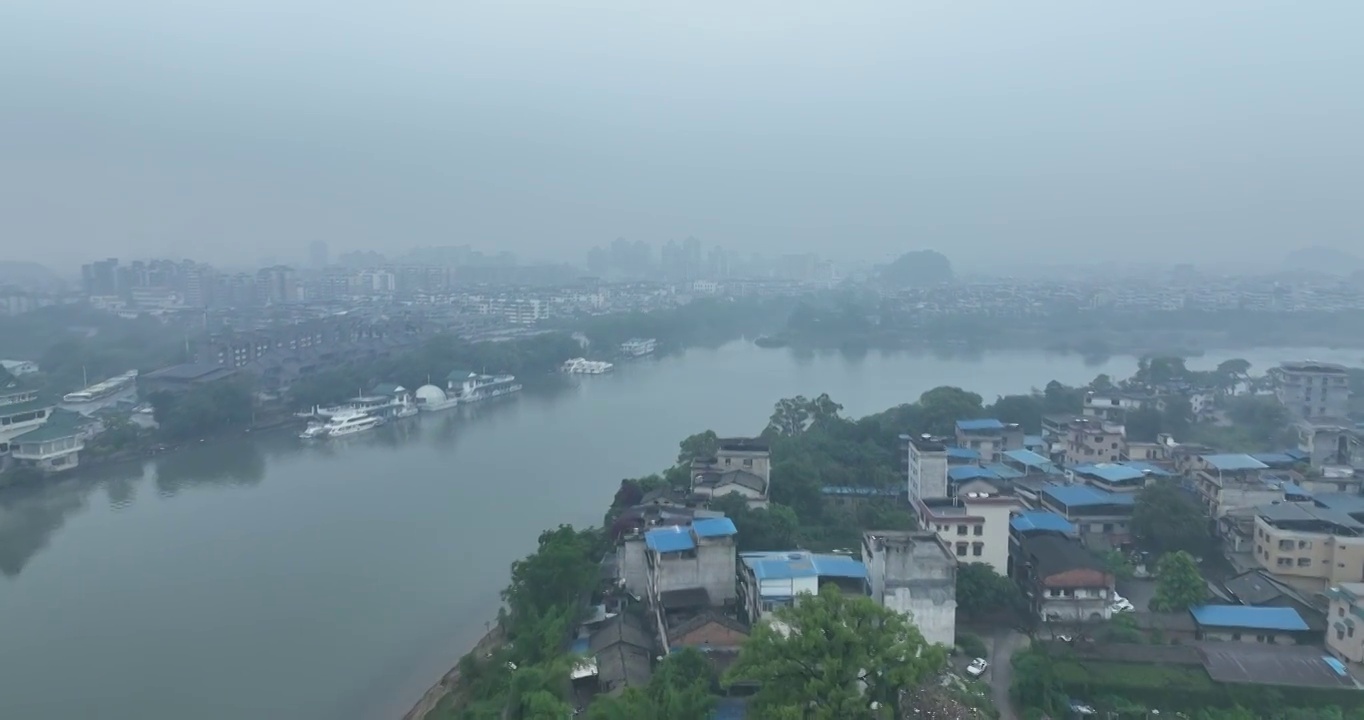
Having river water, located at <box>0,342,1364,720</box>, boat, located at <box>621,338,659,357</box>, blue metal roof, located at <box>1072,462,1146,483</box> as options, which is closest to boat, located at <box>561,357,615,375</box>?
boat, located at <box>621,338,659,357</box>

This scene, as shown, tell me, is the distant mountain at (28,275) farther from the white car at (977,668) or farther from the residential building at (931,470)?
the white car at (977,668)

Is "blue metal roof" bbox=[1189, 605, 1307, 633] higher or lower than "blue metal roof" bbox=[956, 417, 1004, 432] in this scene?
lower

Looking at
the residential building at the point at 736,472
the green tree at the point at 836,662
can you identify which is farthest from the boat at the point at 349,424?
the green tree at the point at 836,662

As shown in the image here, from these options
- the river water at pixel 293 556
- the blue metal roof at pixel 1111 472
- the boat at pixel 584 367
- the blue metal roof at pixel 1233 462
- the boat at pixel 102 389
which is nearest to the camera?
the river water at pixel 293 556

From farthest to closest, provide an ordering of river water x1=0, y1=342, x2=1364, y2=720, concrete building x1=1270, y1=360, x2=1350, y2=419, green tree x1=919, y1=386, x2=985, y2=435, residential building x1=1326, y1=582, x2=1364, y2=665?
concrete building x1=1270, y1=360, x2=1350, y2=419
green tree x1=919, y1=386, x2=985, y2=435
river water x1=0, y1=342, x2=1364, y2=720
residential building x1=1326, y1=582, x2=1364, y2=665

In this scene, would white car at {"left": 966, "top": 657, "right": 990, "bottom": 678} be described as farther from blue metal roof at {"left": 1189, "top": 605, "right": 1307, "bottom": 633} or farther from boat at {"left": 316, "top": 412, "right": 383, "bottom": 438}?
boat at {"left": 316, "top": 412, "right": 383, "bottom": 438}
